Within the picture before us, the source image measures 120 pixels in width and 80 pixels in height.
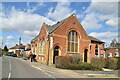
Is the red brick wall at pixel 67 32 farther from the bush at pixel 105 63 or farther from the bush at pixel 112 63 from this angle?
the bush at pixel 112 63

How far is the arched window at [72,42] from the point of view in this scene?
23.3 metres

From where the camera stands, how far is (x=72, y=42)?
77.8 ft

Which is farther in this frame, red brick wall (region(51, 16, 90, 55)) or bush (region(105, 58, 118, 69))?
red brick wall (region(51, 16, 90, 55))

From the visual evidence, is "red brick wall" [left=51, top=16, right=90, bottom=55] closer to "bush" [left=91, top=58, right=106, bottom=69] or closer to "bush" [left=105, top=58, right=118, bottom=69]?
"bush" [left=91, top=58, right=106, bottom=69]

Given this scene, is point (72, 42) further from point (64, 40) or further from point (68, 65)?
point (68, 65)

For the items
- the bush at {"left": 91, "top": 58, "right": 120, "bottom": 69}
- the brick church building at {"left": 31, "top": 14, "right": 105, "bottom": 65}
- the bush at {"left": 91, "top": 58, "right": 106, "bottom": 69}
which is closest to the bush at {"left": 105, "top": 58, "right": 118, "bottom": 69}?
the bush at {"left": 91, "top": 58, "right": 120, "bottom": 69}

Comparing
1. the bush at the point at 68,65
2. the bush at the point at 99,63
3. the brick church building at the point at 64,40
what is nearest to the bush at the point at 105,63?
the bush at the point at 99,63

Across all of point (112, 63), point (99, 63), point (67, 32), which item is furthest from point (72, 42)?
point (112, 63)

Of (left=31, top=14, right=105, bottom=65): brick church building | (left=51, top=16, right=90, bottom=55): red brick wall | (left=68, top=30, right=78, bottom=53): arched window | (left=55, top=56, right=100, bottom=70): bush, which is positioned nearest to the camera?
(left=55, top=56, right=100, bottom=70): bush

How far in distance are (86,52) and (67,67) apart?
443 inches

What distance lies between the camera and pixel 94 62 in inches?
679

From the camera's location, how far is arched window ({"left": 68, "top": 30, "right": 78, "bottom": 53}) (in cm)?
2330

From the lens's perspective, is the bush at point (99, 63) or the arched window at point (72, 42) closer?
the bush at point (99, 63)

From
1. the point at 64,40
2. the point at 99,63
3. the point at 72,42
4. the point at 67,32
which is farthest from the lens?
the point at 72,42
